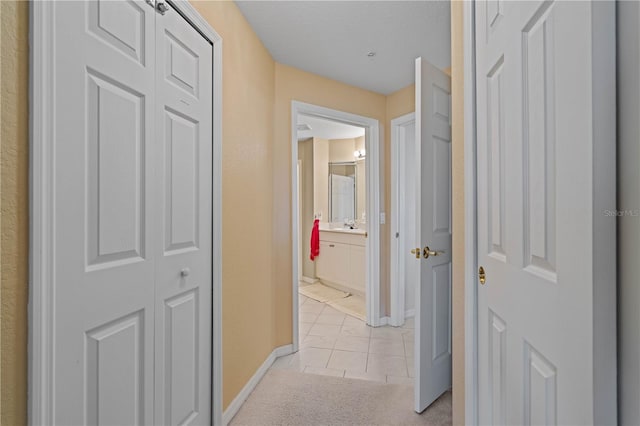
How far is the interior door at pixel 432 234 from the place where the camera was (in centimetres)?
183

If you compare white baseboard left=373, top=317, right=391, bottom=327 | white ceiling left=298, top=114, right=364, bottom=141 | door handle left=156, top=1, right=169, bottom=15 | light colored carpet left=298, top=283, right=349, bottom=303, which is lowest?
light colored carpet left=298, top=283, right=349, bottom=303

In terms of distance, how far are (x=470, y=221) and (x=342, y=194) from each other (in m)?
4.17

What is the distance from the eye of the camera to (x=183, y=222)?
4.68 ft

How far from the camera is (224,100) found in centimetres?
176

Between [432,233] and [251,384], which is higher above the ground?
[432,233]

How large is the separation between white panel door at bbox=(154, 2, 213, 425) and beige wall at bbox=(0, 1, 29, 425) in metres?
0.47

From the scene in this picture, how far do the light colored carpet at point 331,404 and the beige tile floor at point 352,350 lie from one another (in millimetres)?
137

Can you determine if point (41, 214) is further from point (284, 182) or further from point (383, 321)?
point (383, 321)

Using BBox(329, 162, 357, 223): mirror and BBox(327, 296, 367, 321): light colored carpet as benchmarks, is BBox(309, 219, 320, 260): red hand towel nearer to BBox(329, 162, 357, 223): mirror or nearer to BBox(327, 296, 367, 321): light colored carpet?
BBox(329, 162, 357, 223): mirror

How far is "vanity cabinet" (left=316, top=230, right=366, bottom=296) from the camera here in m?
4.32

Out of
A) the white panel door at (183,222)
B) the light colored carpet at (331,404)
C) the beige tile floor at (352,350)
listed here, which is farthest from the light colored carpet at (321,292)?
the white panel door at (183,222)

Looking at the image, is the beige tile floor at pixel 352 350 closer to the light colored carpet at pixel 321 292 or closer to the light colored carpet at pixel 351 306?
the light colored carpet at pixel 351 306

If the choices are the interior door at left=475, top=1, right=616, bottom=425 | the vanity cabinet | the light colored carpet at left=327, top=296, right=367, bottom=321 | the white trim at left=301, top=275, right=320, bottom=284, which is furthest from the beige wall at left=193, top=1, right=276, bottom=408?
the white trim at left=301, top=275, right=320, bottom=284

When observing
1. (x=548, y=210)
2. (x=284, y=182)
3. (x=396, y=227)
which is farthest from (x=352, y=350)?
(x=548, y=210)
